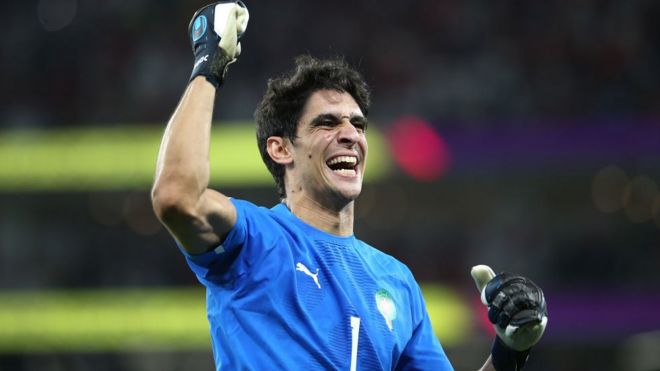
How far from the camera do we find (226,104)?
1483 centimetres

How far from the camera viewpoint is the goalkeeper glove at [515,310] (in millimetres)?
3758

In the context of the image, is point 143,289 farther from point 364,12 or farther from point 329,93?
point 329,93

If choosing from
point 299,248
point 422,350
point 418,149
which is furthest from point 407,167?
point 299,248

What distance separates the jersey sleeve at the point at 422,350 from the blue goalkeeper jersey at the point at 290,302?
167 millimetres

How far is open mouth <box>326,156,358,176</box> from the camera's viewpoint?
387 cm

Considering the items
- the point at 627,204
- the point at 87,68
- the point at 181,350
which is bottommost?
the point at 181,350

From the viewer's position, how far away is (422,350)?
13.0 ft

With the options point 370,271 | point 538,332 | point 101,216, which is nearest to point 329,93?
point 370,271

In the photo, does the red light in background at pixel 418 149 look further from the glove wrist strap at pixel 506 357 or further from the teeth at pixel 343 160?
the teeth at pixel 343 160

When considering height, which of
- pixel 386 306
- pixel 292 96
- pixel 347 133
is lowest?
pixel 386 306

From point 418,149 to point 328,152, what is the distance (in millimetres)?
10112

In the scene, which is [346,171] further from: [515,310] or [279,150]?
[515,310]

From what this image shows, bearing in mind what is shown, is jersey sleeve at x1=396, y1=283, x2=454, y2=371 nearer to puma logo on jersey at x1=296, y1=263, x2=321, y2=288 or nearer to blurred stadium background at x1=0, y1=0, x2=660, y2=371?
puma logo on jersey at x1=296, y1=263, x2=321, y2=288

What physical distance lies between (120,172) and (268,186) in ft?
7.14
